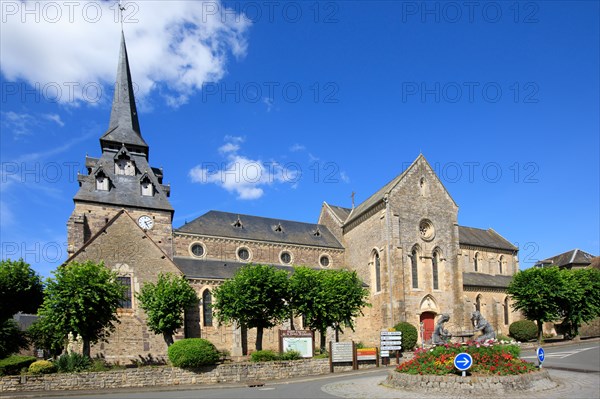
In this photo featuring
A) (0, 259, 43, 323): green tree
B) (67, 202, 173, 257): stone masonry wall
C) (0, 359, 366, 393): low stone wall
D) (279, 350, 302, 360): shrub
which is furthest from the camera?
(67, 202, 173, 257): stone masonry wall

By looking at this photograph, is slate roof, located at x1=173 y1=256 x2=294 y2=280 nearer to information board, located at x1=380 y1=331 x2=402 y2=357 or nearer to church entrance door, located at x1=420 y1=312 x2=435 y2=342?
information board, located at x1=380 y1=331 x2=402 y2=357

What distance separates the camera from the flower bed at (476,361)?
16.5 m

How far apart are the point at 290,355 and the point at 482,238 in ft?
128

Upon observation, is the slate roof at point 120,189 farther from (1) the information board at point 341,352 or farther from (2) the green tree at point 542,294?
(2) the green tree at point 542,294

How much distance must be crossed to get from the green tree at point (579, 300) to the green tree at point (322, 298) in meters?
21.3

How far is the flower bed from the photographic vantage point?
1652 centimetres

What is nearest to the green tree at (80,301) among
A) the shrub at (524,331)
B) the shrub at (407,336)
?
the shrub at (407,336)

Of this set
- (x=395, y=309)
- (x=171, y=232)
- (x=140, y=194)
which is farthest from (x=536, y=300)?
(x=140, y=194)

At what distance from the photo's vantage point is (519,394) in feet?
50.2

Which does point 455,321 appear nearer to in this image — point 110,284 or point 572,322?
point 572,322

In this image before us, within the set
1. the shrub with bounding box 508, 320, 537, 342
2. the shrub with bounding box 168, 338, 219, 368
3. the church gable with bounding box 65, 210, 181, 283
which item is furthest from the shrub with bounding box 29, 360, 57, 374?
the shrub with bounding box 508, 320, 537, 342

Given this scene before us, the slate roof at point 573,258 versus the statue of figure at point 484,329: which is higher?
the slate roof at point 573,258

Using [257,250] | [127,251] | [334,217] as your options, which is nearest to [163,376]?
[127,251]

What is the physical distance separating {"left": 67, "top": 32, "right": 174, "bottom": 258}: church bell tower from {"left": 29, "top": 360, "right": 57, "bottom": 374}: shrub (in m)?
15.9
